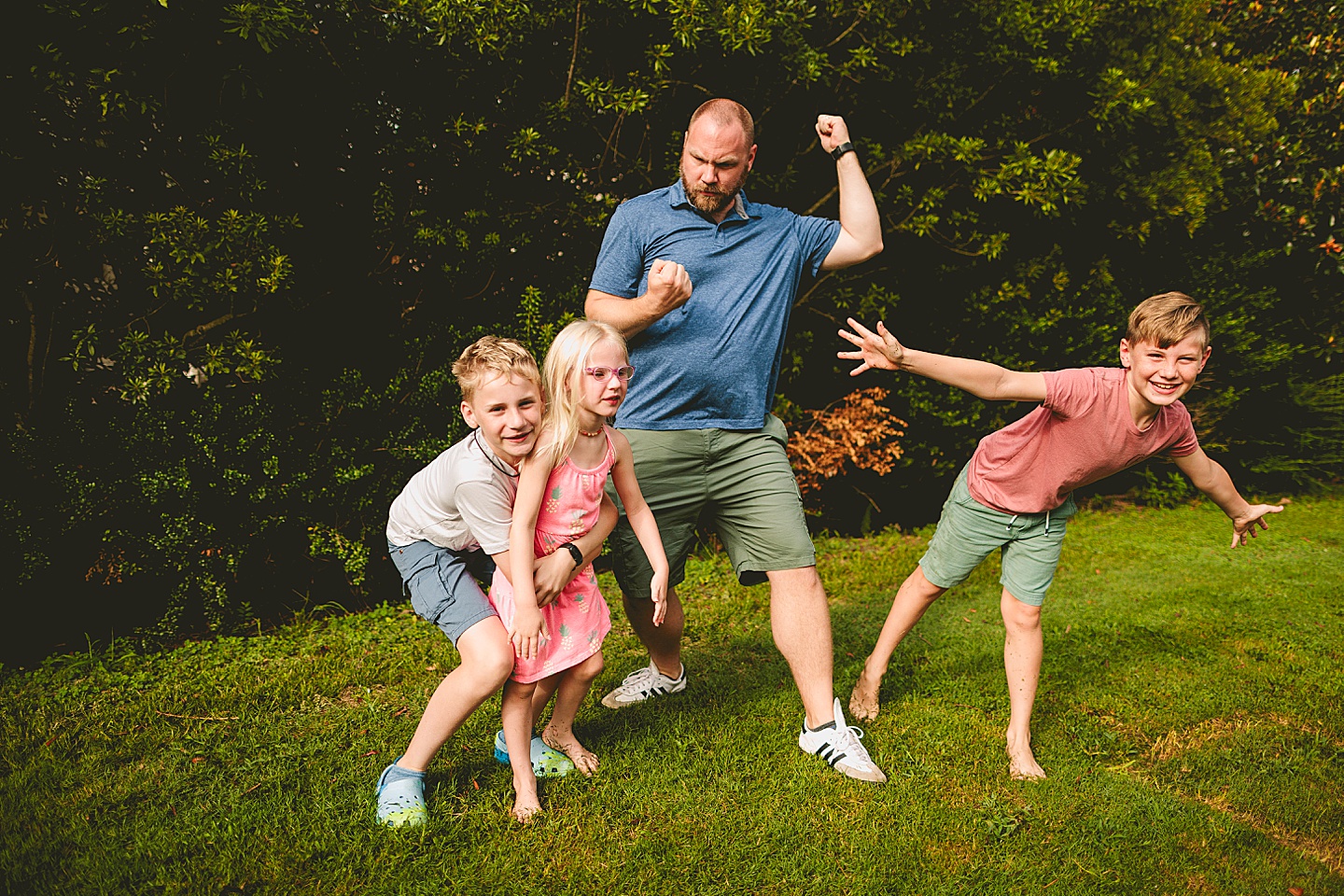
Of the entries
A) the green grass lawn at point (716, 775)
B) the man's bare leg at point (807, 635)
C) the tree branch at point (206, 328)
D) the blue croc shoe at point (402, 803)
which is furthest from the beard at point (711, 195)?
the tree branch at point (206, 328)

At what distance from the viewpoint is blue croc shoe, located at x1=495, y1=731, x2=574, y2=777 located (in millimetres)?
3264

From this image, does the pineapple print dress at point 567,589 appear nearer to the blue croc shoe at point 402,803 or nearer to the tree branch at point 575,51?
the blue croc shoe at point 402,803

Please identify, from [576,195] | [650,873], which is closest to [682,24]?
[576,195]

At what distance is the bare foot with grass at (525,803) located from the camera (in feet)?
9.74

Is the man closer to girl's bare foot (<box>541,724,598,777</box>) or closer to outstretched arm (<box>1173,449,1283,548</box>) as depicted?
girl's bare foot (<box>541,724,598,777</box>)

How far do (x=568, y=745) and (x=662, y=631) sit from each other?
0.67 m

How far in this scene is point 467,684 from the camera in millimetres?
2873

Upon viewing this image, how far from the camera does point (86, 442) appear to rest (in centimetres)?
427

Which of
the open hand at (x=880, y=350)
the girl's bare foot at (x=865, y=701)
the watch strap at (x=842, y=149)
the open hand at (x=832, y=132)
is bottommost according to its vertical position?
the girl's bare foot at (x=865, y=701)

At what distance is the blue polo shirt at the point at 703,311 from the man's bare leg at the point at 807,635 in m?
0.62

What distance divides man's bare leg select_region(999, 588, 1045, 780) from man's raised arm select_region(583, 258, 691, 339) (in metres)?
1.70

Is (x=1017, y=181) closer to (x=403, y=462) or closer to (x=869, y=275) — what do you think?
(x=869, y=275)

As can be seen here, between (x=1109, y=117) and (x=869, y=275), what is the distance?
185cm

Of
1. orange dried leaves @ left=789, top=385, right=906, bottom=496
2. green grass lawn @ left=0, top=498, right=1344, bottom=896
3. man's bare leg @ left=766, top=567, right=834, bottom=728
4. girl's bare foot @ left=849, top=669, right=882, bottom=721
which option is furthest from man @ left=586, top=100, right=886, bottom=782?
orange dried leaves @ left=789, top=385, right=906, bottom=496
